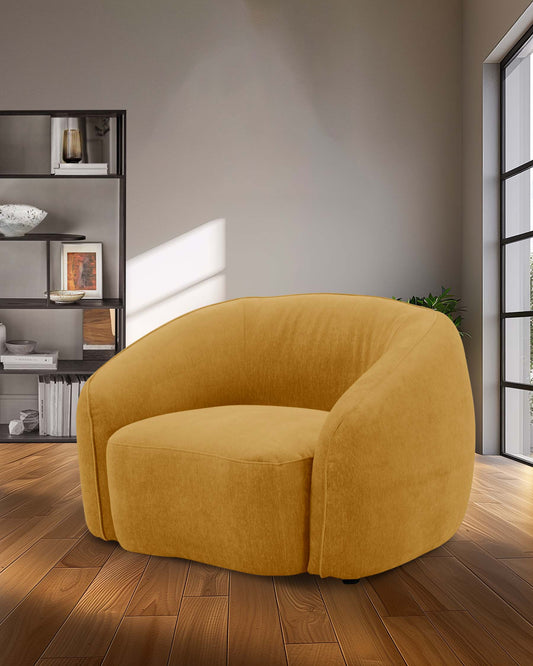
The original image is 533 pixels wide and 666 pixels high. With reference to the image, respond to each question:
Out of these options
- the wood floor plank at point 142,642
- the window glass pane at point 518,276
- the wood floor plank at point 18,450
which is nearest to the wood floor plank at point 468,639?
the wood floor plank at point 142,642

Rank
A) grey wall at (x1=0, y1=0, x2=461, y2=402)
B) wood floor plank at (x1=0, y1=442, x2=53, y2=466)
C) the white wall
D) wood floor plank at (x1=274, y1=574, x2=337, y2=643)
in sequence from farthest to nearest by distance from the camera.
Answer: grey wall at (x1=0, y1=0, x2=461, y2=402) → the white wall → wood floor plank at (x1=0, y1=442, x2=53, y2=466) → wood floor plank at (x1=274, y1=574, x2=337, y2=643)

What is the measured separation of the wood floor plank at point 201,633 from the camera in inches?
49.6

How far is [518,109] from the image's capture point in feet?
→ 10.9

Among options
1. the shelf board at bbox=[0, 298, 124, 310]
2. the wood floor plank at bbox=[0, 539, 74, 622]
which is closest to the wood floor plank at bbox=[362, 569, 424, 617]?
the wood floor plank at bbox=[0, 539, 74, 622]

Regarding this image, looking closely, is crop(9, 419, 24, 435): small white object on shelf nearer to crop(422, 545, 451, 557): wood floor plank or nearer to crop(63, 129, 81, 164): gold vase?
crop(63, 129, 81, 164): gold vase

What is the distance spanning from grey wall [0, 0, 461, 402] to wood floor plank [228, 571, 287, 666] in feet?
7.91

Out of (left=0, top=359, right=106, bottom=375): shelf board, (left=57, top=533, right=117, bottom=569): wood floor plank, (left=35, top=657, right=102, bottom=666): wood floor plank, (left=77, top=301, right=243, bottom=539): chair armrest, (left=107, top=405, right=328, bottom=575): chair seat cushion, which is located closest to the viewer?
(left=35, top=657, right=102, bottom=666): wood floor plank

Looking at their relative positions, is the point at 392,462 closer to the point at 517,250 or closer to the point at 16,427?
the point at 517,250

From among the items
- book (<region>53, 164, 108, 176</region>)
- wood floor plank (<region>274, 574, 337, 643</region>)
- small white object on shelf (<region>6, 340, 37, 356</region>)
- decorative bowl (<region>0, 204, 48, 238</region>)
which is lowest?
wood floor plank (<region>274, 574, 337, 643</region>)

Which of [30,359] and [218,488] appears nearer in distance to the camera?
[218,488]

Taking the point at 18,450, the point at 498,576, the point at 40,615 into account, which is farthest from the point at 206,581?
the point at 18,450

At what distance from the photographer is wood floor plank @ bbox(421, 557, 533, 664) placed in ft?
4.30

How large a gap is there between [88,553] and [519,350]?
2380mm

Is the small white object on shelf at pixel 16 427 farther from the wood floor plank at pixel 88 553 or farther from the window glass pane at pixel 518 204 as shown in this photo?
the window glass pane at pixel 518 204
